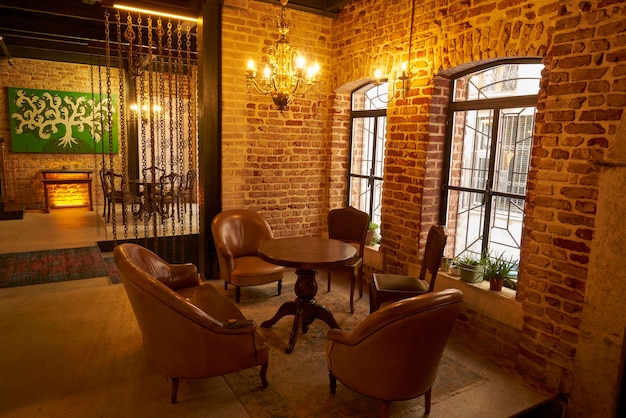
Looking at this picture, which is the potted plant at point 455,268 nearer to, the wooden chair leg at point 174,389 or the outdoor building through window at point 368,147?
the outdoor building through window at point 368,147

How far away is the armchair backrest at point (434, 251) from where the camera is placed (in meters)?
3.41

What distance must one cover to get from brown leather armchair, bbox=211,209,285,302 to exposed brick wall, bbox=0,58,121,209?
6.01 meters

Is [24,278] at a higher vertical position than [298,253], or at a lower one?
lower

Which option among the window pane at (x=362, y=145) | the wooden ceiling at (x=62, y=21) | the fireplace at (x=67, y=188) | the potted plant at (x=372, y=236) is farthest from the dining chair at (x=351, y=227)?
the fireplace at (x=67, y=188)

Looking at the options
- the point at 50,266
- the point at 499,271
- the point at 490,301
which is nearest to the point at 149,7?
the point at 50,266

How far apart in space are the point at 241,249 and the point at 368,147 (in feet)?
6.91

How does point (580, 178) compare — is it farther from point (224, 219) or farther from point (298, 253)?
point (224, 219)

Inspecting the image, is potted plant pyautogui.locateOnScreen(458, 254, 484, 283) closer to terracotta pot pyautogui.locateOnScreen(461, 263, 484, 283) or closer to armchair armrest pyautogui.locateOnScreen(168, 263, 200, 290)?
terracotta pot pyautogui.locateOnScreen(461, 263, 484, 283)

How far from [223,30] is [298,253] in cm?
268

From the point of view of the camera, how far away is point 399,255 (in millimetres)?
4453

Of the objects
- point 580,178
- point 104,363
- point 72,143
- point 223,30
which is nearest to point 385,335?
point 580,178

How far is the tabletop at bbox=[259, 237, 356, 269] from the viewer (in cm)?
326

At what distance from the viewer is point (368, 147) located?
17.5 ft

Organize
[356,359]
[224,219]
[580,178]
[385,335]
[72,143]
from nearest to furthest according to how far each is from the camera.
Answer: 1. [385,335]
2. [356,359]
3. [580,178]
4. [224,219]
5. [72,143]
